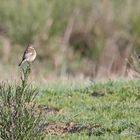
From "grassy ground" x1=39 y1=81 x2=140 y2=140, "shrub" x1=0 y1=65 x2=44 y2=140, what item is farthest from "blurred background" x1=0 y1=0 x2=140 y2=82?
"shrub" x1=0 y1=65 x2=44 y2=140

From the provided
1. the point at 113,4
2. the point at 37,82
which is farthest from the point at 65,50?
the point at 37,82

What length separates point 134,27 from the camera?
19.5 metres

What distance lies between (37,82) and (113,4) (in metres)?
9.53

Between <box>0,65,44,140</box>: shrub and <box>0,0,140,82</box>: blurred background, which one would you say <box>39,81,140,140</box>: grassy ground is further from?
<box>0,0,140,82</box>: blurred background

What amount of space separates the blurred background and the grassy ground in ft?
24.6

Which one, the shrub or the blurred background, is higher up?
the shrub

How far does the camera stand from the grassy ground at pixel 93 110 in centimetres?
820

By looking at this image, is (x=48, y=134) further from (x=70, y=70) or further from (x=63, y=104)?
(x=70, y=70)

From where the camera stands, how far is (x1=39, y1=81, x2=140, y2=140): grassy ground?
8195 millimetres

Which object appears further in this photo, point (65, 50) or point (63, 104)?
point (65, 50)

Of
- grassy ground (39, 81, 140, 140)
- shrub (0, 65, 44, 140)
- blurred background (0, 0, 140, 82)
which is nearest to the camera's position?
shrub (0, 65, 44, 140)

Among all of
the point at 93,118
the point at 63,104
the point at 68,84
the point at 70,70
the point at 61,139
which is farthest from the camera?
the point at 70,70

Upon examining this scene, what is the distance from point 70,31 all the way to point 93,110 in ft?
34.7

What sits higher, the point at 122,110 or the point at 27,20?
the point at 122,110
